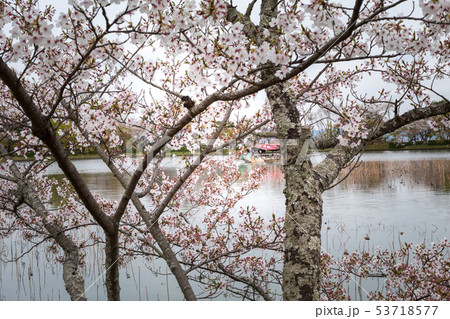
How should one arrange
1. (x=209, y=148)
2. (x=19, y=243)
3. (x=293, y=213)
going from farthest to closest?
(x=19, y=243) → (x=209, y=148) → (x=293, y=213)

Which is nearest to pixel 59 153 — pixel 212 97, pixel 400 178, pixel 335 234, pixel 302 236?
pixel 212 97

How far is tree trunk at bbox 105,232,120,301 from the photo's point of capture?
264 centimetres

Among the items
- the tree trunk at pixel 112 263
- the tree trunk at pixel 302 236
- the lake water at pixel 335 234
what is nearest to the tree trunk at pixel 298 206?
the tree trunk at pixel 302 236

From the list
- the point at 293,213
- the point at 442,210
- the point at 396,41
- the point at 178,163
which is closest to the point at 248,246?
the point at 293,213

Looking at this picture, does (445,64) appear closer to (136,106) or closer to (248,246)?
(248,246)

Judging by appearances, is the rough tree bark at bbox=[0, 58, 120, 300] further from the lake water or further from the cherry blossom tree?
the lake water

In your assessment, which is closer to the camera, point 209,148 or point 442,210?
point 209,148

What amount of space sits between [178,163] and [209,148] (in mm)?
1547

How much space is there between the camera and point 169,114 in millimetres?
4398

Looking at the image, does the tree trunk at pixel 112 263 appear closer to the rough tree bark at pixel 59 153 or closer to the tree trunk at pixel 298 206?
the rough tree bark at pixel 59 153

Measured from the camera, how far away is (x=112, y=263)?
269 centimetres

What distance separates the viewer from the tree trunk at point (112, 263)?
264cm

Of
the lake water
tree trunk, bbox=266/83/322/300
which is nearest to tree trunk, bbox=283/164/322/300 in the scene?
tree trunk, bbox=266/83/322/300

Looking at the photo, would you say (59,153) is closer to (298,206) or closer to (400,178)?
(298,206)
